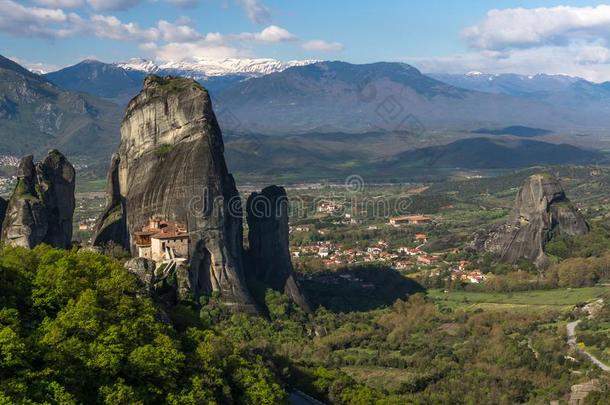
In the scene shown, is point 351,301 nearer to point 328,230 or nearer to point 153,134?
point 153,134


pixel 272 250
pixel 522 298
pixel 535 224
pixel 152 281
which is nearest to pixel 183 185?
pixel 272 250

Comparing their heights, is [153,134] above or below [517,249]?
above

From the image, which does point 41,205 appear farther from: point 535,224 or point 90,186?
point 90,186

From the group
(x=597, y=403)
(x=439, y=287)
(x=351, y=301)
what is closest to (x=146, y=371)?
(x=597, y=403)

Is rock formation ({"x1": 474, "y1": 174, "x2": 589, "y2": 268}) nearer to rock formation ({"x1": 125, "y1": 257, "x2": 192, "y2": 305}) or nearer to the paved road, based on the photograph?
the paved road

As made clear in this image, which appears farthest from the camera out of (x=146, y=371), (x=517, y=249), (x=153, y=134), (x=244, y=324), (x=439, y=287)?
(x=517, y=249)

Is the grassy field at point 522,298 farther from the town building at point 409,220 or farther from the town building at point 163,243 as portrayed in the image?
the town building at point 409,220

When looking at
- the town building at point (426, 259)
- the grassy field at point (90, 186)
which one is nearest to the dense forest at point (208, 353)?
the town building at point (426, 259)
